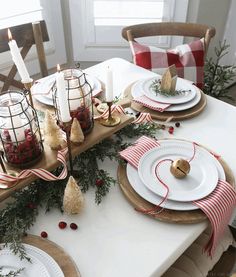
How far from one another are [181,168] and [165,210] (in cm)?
13

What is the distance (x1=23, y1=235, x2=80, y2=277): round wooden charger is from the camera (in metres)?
0.67

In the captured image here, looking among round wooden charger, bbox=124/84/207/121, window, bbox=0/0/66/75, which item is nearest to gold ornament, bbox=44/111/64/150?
round wooden charger, bbox=124/84/207/121

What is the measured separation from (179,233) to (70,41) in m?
1.72

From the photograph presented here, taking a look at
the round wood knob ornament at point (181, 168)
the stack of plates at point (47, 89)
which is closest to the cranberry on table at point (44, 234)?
the round wood knob ornament at point (181, 168)

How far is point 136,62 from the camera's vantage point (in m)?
1.61

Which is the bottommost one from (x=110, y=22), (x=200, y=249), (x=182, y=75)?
(x=200, y=249)

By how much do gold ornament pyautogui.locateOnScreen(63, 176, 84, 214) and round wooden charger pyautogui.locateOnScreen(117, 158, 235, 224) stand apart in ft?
0.42

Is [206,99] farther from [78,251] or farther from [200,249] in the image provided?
[78,251]

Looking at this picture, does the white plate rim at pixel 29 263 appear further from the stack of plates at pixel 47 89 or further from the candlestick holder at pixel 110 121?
the stack of plates at pixel 47 89

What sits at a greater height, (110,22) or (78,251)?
(110,22)

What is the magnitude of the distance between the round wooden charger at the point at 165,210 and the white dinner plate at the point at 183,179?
0.11 feet

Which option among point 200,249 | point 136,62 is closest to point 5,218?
point 200,249

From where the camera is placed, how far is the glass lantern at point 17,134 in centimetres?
80

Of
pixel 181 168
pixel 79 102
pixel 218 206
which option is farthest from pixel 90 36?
pixel 218 206
